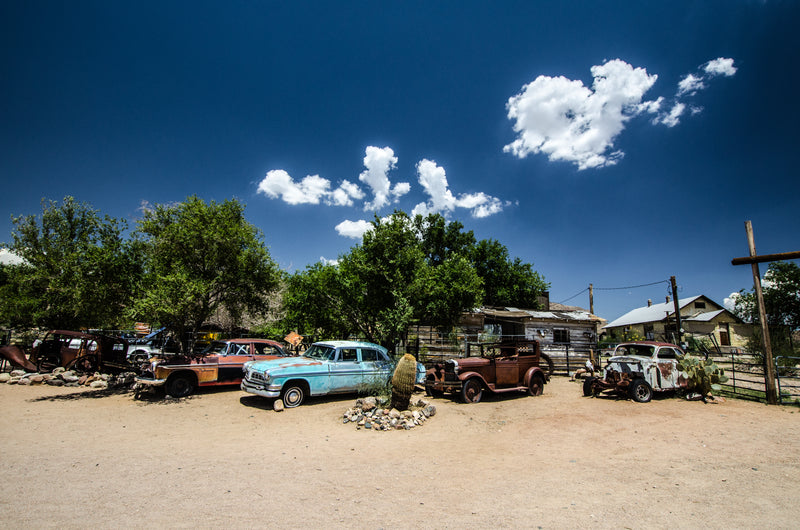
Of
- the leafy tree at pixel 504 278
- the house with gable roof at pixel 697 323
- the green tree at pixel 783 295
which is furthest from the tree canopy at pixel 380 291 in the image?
the green tree at pixel 783 295

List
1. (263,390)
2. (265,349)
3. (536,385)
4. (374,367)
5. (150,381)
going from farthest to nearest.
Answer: (265,349) → (536,385) → (374,367) → (150,381) → (263,390)

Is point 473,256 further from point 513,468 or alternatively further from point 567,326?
point 513,468

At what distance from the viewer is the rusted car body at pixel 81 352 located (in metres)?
13.9

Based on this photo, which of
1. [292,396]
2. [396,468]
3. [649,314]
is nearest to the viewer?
[396,468]

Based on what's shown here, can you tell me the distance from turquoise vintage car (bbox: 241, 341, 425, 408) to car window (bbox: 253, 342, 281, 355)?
1663mm

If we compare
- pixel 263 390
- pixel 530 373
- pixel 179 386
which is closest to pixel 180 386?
pixel 179 386

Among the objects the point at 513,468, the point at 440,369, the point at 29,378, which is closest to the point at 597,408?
the point at 440,369

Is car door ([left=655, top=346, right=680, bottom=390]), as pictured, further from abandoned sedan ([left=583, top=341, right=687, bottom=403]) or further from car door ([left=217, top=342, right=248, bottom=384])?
car door ([left=217, top=342, right=248, bottom=384])

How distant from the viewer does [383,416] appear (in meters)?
9.06

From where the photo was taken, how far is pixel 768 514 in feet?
14.6

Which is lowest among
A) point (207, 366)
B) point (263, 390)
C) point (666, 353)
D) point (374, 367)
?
point (263, 390)

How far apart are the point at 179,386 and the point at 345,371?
5512 millimetres

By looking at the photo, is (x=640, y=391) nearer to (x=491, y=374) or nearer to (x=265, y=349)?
(x=491, y=374)

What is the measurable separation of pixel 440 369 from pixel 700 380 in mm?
8457
